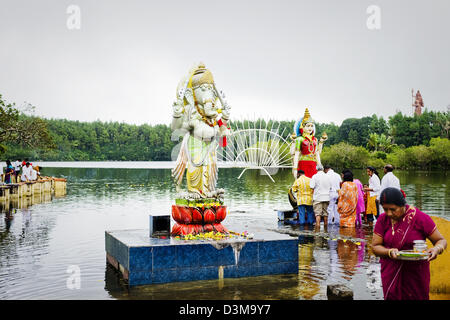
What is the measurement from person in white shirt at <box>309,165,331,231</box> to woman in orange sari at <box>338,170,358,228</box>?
0.47 m

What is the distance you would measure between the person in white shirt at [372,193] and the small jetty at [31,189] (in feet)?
46.4

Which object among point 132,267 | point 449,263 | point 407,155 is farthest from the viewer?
point 407,155

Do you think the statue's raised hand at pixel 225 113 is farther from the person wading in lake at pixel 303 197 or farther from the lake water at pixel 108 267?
the person wading in lake at pixel 303 197

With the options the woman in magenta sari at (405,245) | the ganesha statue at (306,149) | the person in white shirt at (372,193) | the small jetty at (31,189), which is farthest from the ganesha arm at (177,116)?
the small jetty at (31,189)

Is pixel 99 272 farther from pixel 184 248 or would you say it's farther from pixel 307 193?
pixel 307 193

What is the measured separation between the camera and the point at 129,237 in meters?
7.62

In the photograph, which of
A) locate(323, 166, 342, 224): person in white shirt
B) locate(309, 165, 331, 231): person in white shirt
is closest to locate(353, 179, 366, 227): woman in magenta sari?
locate(323, 166, 342, 224): person in white shirt

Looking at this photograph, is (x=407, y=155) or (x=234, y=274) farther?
(x=407, y=155)

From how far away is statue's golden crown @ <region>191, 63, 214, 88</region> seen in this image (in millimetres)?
8359

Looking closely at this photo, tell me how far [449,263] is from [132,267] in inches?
167

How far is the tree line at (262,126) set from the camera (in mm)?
26578

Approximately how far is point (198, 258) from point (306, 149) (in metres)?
6.91
